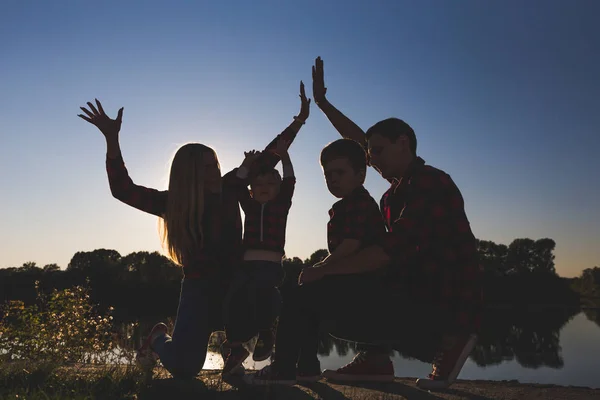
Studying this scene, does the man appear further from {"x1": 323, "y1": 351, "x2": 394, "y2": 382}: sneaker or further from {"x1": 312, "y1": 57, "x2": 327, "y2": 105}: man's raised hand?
{"x1": 312, "y1": 57, "x2": 327, "y2": 105}: man's raised hand

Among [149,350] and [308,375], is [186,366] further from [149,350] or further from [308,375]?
[308,375]

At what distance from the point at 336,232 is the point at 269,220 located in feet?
2.29

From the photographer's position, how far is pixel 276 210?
3977 mm

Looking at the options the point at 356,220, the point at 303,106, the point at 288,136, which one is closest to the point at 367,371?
the point at 356,220

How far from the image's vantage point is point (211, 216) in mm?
4164

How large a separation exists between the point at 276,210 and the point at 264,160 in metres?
0.54

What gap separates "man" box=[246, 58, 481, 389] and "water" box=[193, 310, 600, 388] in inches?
1308

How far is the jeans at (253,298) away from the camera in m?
3.77

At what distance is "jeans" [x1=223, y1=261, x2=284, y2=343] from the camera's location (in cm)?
377

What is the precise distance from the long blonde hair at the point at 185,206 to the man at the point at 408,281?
1.15 m

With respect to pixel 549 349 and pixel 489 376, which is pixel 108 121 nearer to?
pixel 489 376

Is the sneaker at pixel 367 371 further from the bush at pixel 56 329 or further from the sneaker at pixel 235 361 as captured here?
the bush at pixel 56 329

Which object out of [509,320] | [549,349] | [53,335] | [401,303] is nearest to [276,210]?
[401,303]

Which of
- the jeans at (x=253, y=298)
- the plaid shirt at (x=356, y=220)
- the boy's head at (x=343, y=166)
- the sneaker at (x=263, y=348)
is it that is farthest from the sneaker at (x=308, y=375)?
the boy's head at (x=343, y=166)
